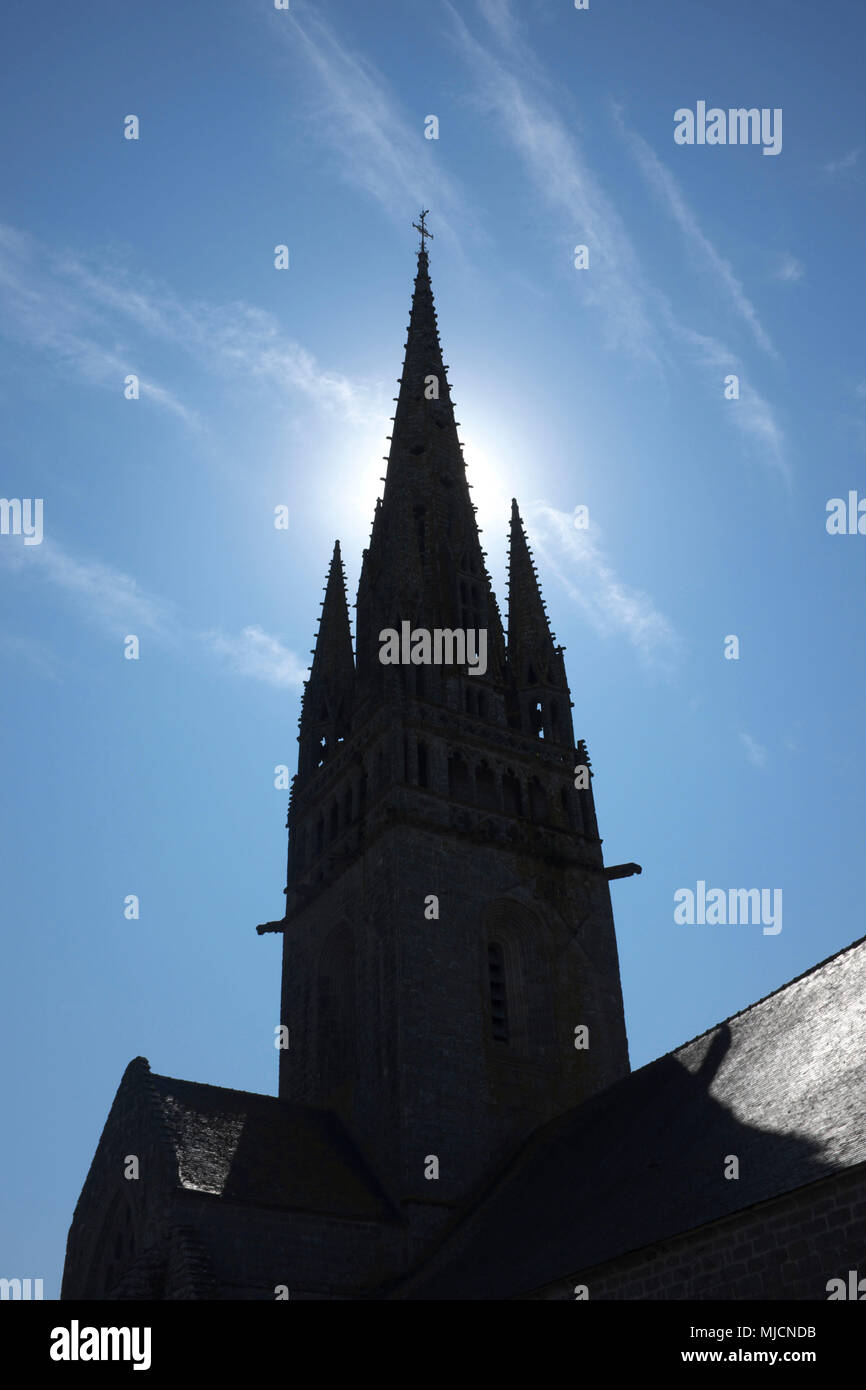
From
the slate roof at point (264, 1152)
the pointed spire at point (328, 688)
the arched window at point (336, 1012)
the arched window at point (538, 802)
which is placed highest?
the pointed spire at point (328, 688)

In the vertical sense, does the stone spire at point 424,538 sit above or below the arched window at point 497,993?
above

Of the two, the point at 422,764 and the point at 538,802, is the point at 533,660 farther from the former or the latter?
the point at 422,764

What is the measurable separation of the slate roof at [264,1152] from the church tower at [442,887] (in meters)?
0.58

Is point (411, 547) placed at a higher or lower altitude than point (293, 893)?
higher

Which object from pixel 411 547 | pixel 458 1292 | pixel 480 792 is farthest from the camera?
pixel 411 547

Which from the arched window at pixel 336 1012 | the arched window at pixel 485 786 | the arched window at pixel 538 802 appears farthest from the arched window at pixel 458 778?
the arched window at pixel 336 1012

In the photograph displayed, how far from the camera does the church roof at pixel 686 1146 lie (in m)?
14.6

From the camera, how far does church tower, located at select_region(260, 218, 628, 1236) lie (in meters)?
23.5
